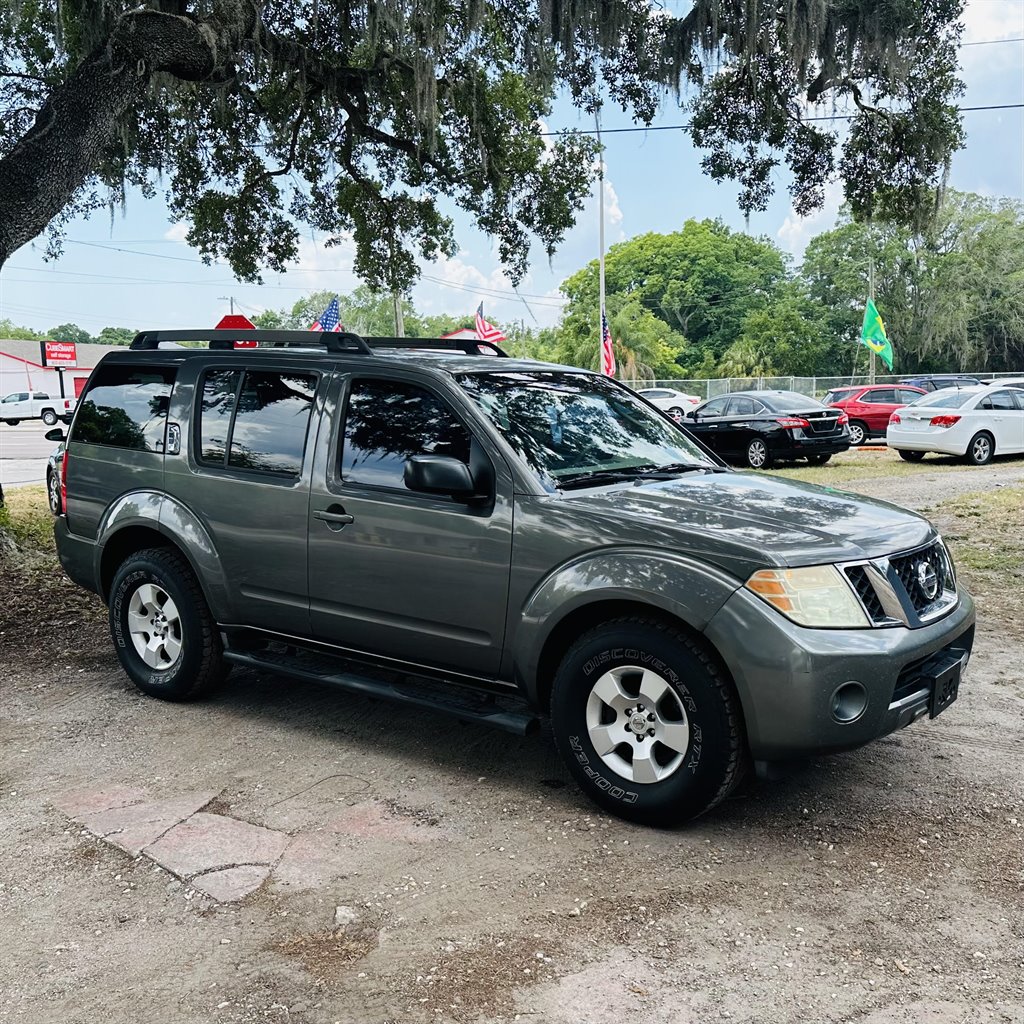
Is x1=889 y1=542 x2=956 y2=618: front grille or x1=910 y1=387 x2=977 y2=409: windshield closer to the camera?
x1=889 y1=542 x2=956 y2=618: front grille

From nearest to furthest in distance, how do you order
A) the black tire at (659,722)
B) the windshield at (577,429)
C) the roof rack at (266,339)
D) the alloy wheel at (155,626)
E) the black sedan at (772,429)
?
the black tire at (659,722), the windshield at (577,429), the roof rack at (266,339), the alloy wheel at (155,626), the black sedan at (772,429)

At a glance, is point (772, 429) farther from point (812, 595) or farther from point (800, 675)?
point (800, 675)

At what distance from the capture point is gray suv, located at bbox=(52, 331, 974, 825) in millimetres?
3633

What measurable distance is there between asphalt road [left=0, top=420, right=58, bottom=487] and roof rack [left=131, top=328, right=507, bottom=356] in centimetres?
1376

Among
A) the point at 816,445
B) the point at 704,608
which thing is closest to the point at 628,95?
the point at 816,445

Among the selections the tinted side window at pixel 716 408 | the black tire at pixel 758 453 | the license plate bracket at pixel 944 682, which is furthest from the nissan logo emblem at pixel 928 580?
the tinted side window at pixel 716 408

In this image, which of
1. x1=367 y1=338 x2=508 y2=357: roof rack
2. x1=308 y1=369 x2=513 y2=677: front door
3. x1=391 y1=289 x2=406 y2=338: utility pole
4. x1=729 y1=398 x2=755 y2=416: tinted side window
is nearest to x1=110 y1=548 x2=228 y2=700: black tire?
x1=308 y1=369 x2=513 y2=677: front door

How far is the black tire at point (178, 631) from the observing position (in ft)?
17.2

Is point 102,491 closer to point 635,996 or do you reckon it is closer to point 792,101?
point 635,996

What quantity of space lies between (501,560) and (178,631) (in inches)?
85.0

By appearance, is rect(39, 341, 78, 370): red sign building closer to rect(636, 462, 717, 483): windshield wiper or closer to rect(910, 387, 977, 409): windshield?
rect(910, 387, 977, 409): windshield

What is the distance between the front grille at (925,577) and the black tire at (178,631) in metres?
3.33

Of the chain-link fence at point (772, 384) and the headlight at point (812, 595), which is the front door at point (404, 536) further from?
the chain-link fence at point (772, 384)

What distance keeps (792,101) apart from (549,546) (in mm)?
10745
